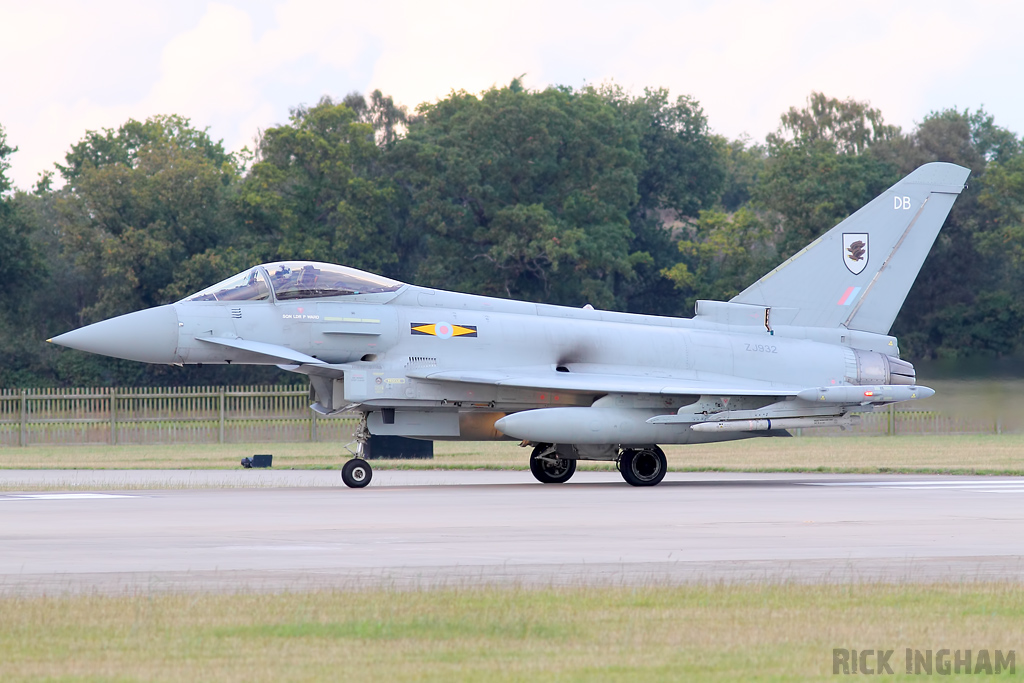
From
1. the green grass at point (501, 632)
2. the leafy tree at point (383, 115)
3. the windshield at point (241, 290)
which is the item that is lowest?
the green grass at point (501, 632)

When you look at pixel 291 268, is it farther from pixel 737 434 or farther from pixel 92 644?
pixel 92 644

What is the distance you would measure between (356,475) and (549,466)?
131 inches

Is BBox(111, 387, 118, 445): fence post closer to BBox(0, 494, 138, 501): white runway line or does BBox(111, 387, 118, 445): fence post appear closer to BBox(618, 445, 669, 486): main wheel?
BBox(0, 494, 138, 501): white runway line

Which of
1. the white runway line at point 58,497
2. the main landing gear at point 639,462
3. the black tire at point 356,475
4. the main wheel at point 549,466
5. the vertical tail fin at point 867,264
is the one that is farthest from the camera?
the vertical tail fin at point 867,264

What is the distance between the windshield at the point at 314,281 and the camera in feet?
61.0

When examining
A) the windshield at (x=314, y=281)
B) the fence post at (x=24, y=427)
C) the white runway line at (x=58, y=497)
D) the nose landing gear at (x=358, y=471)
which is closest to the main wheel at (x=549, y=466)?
the nose landing gear at (x=358, y=471)

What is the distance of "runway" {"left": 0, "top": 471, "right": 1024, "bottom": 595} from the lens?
8891 millimetres

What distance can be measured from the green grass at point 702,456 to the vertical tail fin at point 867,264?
124 inches

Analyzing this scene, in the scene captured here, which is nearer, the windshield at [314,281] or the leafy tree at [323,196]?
the windshield at [314,281]

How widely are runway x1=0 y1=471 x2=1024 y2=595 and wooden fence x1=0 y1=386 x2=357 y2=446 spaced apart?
17.0 m

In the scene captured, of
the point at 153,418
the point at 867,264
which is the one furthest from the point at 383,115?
the point at 867,264

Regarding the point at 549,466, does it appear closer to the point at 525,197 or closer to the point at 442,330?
the point at 442,330

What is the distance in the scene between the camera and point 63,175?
3051 inches

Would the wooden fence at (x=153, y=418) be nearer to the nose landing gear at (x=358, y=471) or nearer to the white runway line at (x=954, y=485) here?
the nose landing gear at (x=358, y=471)
